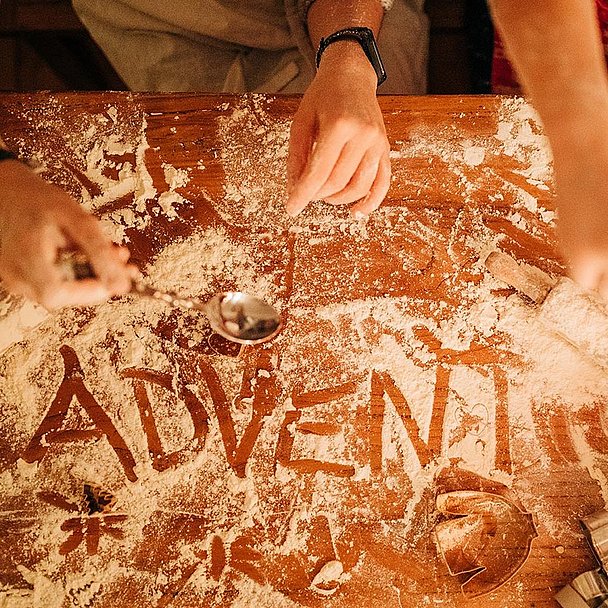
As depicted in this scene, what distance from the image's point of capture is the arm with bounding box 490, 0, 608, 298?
61cm

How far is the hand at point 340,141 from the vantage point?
76 cm

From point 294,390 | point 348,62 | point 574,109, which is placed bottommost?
point 294,390

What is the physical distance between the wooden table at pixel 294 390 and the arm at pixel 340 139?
82mm

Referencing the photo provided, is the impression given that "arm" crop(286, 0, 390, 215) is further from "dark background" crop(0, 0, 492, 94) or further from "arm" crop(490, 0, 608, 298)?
"dark background" crop(0, 0, 492, 94)

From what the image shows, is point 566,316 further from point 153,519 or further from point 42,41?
point 42,41

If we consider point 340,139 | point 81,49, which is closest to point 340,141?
point 340,139

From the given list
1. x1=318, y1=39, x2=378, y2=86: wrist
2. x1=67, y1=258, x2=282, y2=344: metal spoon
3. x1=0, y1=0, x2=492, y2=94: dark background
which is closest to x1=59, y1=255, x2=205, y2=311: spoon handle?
x1=67, y1=258, x2=282, y2=344: metal spoon

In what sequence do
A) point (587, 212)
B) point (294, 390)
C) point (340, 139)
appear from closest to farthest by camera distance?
point (587, 212)
point (340, 139)
point (294, 390)

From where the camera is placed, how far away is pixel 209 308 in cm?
86

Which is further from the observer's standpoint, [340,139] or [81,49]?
[81,49]

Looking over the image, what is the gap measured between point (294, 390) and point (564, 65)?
22.8 inches

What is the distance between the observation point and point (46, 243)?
645 mm

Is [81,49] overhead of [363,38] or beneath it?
overhead

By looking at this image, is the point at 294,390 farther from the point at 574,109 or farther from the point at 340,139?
the point at 574,109
